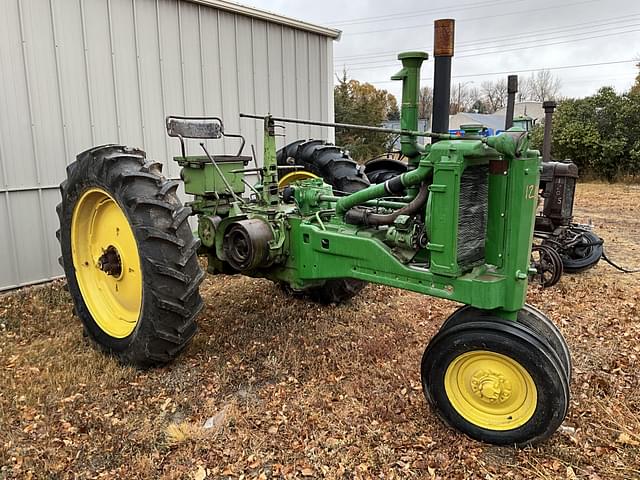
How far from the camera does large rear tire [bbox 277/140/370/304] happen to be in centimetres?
464

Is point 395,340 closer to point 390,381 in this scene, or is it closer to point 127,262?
point 390,381

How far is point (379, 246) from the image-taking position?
3.12 m

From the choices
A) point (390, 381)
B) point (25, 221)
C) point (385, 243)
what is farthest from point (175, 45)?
point (390, 381)

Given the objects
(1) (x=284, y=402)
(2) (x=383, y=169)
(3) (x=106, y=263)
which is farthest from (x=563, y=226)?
(3) (x=106, y=263)

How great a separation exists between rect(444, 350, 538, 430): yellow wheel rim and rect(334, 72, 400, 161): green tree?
62.6 ft

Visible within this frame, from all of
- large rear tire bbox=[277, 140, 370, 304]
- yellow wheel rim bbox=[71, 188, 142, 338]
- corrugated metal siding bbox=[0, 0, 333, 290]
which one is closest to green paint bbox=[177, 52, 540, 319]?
yellow wheel rim bbox=[71, 188, 142, 338]

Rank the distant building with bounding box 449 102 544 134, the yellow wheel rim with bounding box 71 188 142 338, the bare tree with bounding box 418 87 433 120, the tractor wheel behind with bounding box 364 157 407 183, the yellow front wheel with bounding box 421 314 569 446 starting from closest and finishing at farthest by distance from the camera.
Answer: the yellow front wheel with bounding box 421 314 569 446, the yellow wheel rim with bounding box 71 188 142 338, the tractor wheel behind with bounding box 364 157 407 183, the bare tree with bounding box 418 87 433 120, the distant building with bounding box 449 102 544 134

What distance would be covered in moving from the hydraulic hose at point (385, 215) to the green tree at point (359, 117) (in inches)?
724

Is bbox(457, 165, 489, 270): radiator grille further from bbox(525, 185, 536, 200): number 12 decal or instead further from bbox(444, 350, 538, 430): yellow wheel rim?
bbox(444, 350, 538, 430): yellow wheel rim

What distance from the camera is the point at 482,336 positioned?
2697mm

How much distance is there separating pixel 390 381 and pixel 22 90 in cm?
434

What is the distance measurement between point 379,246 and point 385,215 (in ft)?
0.70

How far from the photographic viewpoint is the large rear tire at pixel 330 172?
4641mm

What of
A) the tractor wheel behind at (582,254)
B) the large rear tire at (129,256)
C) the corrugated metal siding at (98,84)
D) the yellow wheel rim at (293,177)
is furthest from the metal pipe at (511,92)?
the corrugated metal siding at (98,84)
